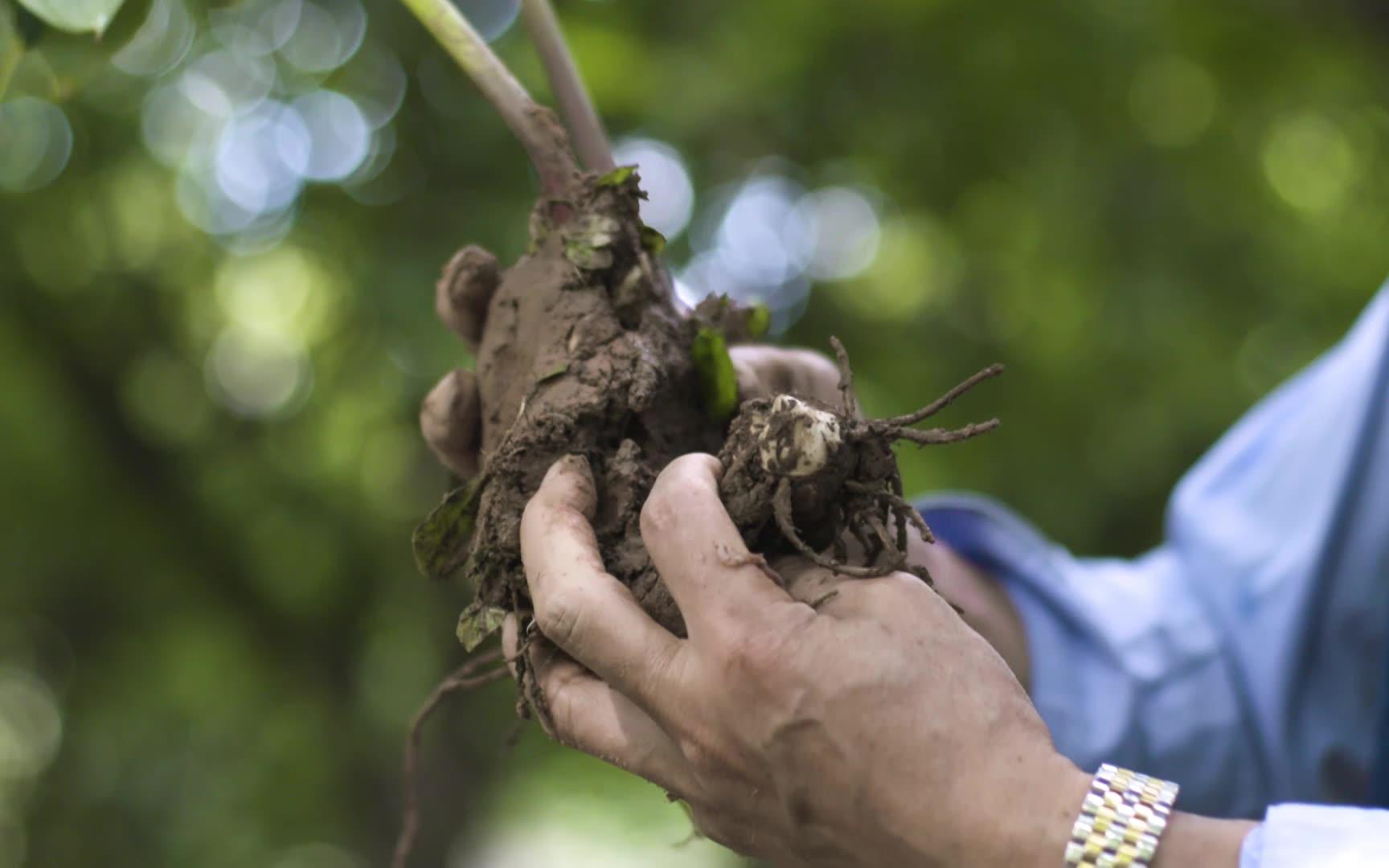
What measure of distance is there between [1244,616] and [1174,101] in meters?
Result: 2.57

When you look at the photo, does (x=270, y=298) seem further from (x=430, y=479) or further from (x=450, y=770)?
(x=450, y=770)

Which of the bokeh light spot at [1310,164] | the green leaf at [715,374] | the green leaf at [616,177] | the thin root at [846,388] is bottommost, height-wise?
the thin root at [846,388]

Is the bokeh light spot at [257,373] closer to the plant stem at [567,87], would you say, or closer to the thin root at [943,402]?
the plant stem at [567,87]

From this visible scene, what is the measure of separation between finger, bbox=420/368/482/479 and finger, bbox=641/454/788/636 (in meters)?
0.51

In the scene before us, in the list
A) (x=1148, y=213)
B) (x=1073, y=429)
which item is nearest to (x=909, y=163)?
(x=1148, y=213)

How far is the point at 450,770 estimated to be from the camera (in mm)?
4137

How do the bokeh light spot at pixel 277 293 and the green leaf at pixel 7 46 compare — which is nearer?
the green leaf at pixel 7 46

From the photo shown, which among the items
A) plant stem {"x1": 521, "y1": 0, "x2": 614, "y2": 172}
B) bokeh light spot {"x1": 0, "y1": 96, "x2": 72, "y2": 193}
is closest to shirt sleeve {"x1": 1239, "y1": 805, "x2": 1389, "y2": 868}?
plant stem {"x1": 521, "y1": 0, "x2": 614, "y2": 172}

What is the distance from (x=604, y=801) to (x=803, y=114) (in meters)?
8.35

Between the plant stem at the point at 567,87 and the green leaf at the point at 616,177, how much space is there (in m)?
0.14

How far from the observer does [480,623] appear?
48.6 inches

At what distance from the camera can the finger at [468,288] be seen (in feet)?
4.77

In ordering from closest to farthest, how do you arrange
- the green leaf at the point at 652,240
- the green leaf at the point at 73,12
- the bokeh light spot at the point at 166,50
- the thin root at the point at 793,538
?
the thin root at the point at 793,538 → the green leaf at the point at 73,12 → the green leaf at the point at 652,240 → the bokeh light spot at the point at 166,50

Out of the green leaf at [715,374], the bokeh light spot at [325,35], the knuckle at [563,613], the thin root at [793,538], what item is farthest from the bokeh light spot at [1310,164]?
the knuckle at [563,613]
